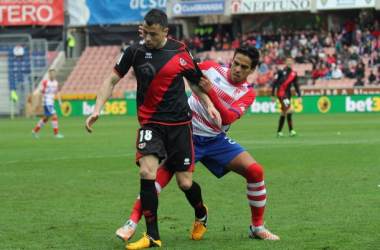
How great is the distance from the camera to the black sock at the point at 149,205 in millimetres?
7656

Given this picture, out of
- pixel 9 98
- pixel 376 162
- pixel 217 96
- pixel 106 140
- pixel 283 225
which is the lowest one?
pixel 9 98

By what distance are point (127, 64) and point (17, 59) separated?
47.0m

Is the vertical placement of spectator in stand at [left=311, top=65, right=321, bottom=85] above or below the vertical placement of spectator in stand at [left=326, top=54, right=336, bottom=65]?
below

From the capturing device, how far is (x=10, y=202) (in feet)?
36.8

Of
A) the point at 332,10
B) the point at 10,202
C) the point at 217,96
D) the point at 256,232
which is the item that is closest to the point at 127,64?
the point at 217,96

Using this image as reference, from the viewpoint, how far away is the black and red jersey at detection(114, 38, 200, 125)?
7734mm

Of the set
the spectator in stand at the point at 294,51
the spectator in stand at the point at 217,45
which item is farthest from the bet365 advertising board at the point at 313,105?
the spectator in stand at the point at 217,45

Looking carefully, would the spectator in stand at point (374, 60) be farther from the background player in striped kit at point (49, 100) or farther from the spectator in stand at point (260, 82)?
the background player in striped kit at point (49, 100)

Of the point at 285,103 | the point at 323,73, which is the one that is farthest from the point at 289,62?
the point at 323,73

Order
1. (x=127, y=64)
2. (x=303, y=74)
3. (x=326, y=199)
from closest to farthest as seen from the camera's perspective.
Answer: (x=127, y=64) → (x=326, y=199) → (x=303, y=74)

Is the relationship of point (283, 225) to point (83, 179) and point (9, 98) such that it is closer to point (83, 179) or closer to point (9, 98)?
point (83, 179)

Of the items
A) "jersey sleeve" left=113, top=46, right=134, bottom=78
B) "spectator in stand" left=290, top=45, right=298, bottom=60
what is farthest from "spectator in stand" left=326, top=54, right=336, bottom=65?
"jersey sleeve" left=113, top=46, right=134, bottom=78

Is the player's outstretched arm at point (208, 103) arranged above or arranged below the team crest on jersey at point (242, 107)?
above

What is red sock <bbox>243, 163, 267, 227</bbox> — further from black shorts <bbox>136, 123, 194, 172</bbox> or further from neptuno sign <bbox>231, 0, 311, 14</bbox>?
neptuno sign <bbox>231, 0, 311, 14</bbox>
